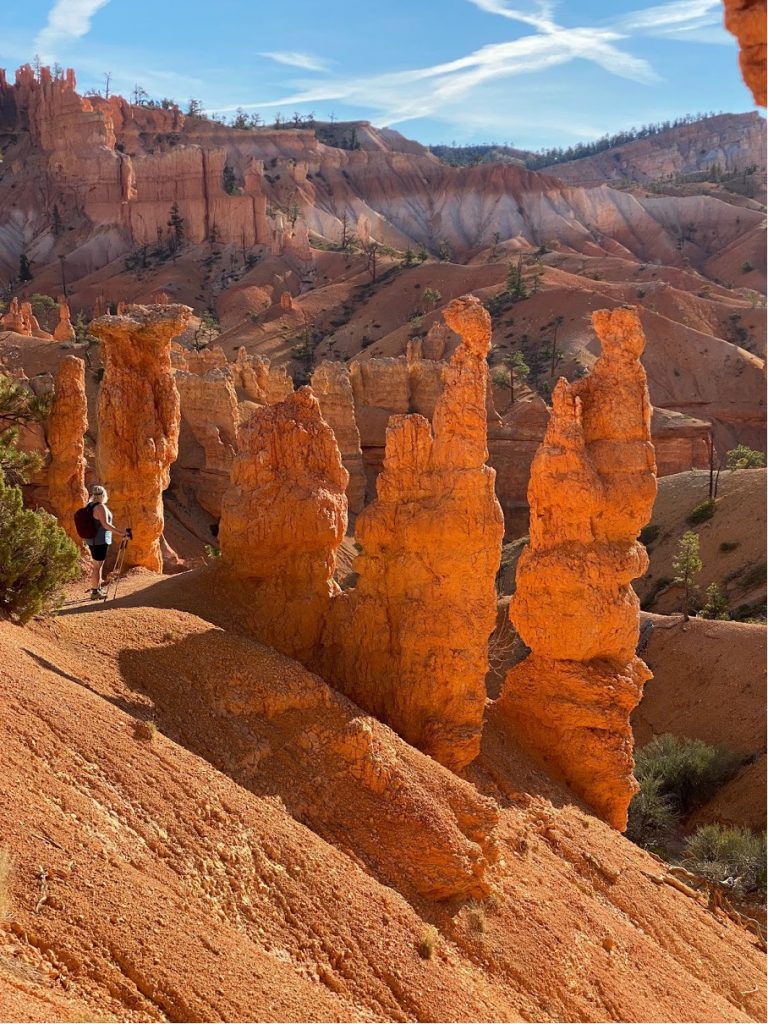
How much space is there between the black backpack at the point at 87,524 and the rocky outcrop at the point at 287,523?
231cm

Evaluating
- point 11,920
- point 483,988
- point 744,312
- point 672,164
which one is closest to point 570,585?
point 483,988

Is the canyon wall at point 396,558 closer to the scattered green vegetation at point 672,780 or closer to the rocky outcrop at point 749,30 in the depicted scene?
the scattered green vegetation at point 672,780

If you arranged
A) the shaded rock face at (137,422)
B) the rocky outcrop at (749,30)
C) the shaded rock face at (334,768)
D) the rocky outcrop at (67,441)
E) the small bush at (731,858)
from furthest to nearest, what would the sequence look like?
1. the rocky outcrop at (67,441)
2. the shaded rock face at (137,422)
3. the small bush at (731,858)
4. the shaded rock face at (334,768)
5. the rocky outcrop at (749,30)

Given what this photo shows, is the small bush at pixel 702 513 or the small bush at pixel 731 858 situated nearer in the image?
the small bush at pixel 731 858

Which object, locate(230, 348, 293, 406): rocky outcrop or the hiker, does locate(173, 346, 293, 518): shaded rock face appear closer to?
locate(230, 348, 293, 406): rocky outcrop

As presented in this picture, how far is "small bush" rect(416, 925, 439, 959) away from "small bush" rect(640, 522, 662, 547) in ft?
113

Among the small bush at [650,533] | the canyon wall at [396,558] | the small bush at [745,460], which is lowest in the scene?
the small bush at [650,533]

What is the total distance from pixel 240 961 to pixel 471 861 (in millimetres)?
3852

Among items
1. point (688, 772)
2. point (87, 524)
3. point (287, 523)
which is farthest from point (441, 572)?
point (688, 772)

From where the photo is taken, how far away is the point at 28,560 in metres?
12.4

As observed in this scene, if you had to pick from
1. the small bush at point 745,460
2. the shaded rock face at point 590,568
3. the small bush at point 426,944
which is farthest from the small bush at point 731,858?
the small bush at point 745,460

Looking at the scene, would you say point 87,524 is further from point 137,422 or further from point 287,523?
point 137,422

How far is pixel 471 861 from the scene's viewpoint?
457 inches

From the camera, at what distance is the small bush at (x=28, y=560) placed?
39.8 feet
